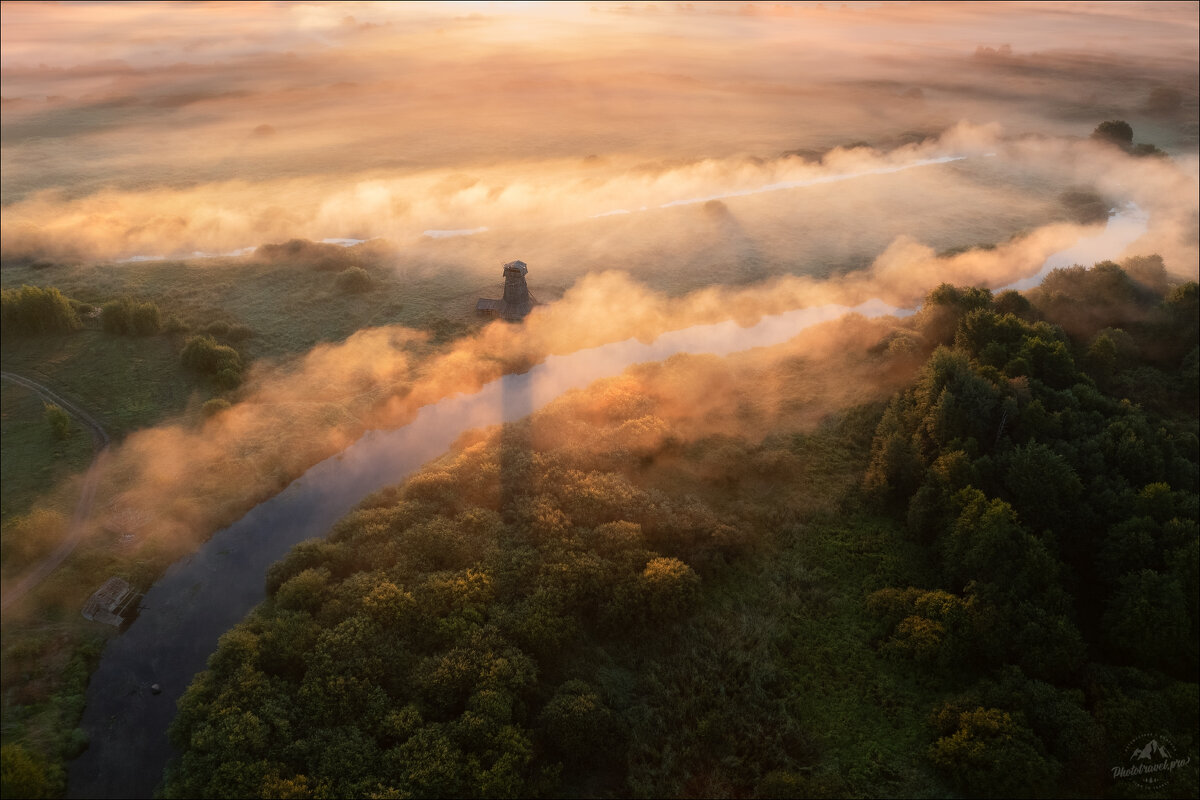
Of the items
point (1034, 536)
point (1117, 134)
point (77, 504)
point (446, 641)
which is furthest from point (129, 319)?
point (1117, 134)

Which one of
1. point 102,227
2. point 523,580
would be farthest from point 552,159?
point 523,580

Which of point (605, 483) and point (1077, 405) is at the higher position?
point (1077, 405)

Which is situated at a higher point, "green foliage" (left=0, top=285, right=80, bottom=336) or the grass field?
"green foliage" (left=0, top=285, right=80, bottom=336)

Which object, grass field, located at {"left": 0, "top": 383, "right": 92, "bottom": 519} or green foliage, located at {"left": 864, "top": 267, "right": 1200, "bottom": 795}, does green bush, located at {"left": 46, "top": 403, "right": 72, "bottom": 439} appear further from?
green foliage, located at {"left": 864, "top": 267, "right": 1200, "bottom": 795}

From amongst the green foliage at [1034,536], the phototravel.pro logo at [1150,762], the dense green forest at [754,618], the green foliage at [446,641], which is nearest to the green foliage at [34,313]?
the dense green forest at [754,618]

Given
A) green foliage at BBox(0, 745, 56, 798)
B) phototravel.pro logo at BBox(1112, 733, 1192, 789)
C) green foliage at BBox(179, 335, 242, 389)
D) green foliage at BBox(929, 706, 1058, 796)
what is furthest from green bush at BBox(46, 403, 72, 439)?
phototravel.pro logo at BBox(1112, 733, 1192, 789)

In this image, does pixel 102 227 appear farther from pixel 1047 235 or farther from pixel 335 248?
pixel 1047 235

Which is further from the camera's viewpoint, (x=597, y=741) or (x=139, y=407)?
(x=139, y=407)
